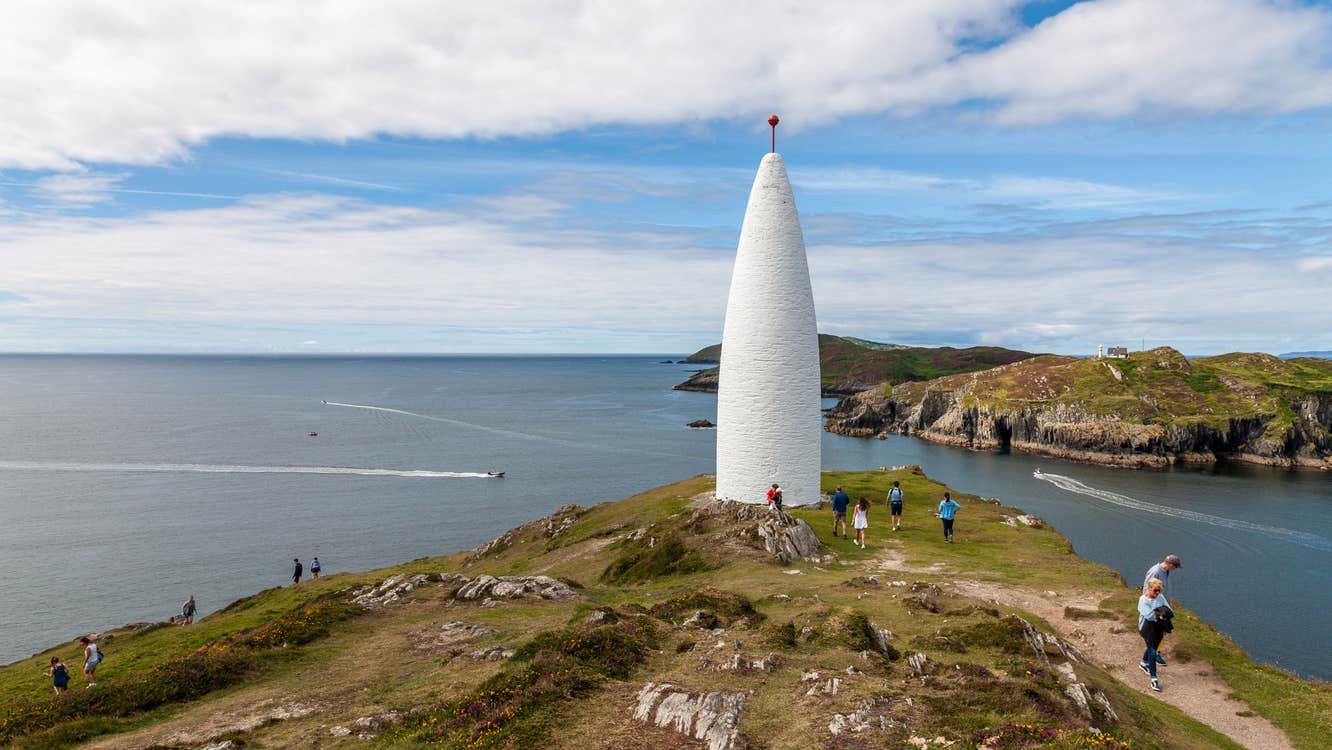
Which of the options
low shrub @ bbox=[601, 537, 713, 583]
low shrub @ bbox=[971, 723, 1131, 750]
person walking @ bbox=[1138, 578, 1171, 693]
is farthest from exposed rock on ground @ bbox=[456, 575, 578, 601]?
person walking @ bbox=[1138, 578, 1171, 693]

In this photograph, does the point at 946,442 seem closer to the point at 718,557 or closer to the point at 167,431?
the point at 718,557

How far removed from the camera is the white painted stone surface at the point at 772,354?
34.0 m

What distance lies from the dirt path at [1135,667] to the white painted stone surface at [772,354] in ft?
40.7

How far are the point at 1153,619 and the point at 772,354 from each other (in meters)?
20.4

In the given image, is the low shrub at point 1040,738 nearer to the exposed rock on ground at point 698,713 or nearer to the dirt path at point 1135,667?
the exposed rock on ground at point 698,713

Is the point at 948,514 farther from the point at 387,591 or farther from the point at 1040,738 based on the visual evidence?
the point at 387,591

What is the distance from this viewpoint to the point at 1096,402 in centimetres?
10656

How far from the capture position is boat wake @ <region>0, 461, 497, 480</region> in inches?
3524

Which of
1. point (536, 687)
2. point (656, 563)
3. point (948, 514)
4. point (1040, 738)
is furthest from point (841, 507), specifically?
point (536, 687)

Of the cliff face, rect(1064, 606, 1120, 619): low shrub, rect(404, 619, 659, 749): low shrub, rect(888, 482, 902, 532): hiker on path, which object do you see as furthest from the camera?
the cliff face

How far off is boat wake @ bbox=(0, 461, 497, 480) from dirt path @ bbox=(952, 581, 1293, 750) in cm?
7356

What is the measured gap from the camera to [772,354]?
1342 inches

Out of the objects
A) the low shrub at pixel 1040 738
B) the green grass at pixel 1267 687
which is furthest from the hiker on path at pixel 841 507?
the low shrub at pixel 1040 738

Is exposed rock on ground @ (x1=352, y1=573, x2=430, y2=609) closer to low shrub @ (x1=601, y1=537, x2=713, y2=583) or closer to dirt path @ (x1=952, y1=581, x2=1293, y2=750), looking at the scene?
low shrub @ (x1=601, y1=537, x2=713, y2=583)
